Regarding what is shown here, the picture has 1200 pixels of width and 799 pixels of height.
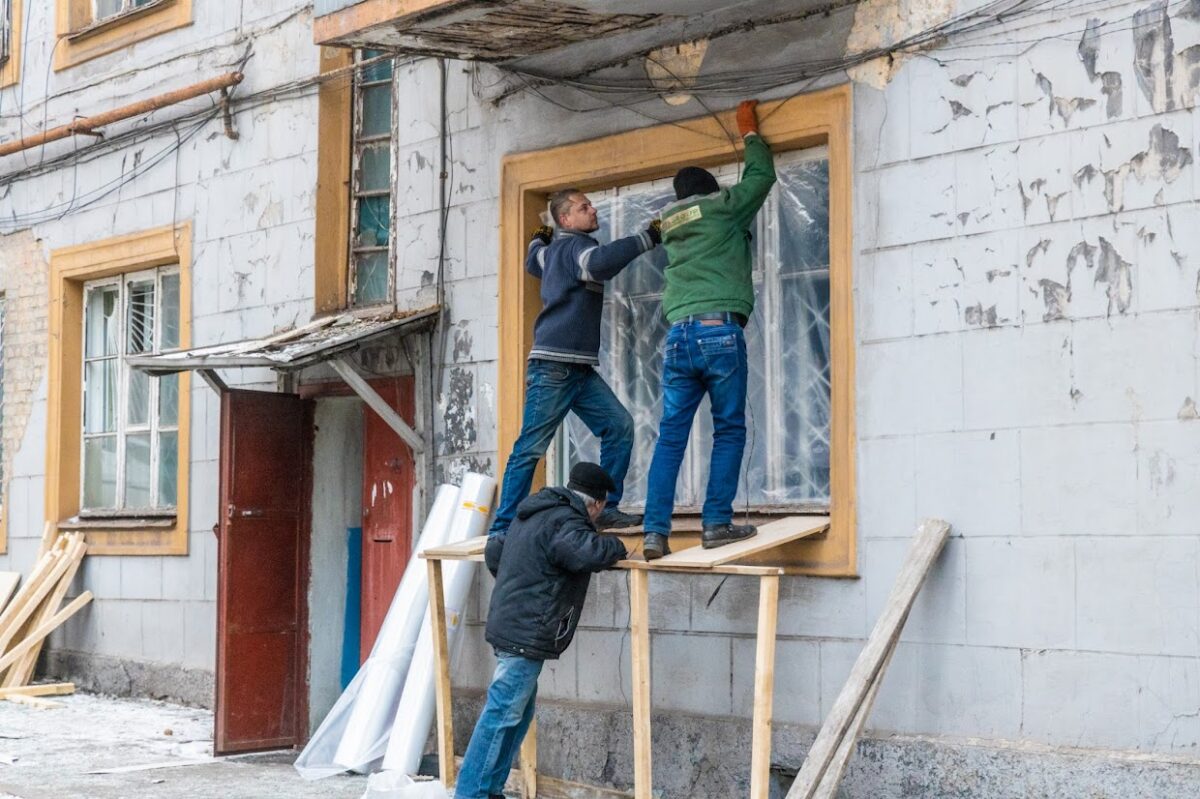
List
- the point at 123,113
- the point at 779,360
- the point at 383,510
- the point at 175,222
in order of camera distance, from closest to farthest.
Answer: the point at 779,360 < the point at 383,510 < the point at 175,222 < the point at 123,113

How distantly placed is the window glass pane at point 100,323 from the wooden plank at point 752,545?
627cm

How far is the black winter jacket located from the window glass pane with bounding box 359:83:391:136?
375 cm

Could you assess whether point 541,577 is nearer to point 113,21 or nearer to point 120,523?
point 120,523

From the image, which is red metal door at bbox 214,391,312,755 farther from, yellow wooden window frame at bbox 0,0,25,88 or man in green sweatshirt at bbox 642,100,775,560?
yellow wooden window frame at bbox 0,0,25,88

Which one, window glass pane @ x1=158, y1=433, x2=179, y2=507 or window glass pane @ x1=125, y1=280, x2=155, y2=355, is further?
window glass pane @ x1=125, y1=280, x2=155, y2=355

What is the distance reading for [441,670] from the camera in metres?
8.15

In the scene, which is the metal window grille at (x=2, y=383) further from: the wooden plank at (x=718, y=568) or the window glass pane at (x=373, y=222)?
the wooden plank at (x=718, y=568)

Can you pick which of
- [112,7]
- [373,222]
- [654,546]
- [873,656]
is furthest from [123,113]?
[873,656]

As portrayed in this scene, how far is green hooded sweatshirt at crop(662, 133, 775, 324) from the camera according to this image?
7434mm

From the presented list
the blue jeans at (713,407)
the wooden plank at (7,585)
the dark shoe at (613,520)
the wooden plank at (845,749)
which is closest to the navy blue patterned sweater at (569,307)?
the blue jeans at (713,407)

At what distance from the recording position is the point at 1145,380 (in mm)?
6355

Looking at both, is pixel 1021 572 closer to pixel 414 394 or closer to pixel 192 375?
pixel 414 394

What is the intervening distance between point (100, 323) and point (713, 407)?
6.46 meters

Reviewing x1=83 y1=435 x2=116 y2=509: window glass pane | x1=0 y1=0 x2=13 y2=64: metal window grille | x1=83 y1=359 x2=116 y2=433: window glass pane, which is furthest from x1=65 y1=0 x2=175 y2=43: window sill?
x1=83 y1=435 x2=116 y2=509: window glass pane
